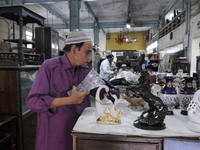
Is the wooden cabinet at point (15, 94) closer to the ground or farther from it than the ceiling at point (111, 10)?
closer to the ground

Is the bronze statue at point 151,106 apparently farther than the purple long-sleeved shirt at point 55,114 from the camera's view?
No

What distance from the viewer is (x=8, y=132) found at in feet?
7.05

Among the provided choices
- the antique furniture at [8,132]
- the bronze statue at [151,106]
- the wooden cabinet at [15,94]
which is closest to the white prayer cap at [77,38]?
the bronze statue at [151,106]

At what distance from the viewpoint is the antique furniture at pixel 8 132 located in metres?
2.05

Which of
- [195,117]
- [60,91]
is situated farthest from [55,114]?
[195,117]

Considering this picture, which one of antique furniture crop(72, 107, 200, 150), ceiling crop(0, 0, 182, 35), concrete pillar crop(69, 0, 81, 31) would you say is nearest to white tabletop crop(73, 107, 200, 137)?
antique furniture crop(72, 107, 200, 150)

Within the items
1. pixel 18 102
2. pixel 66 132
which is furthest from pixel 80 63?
pixel 18 102

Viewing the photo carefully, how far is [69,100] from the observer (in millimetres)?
1205

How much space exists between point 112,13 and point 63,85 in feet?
35.1

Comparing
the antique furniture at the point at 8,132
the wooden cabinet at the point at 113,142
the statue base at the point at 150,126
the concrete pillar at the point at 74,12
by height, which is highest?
the concrete pillar at the point at 74,12

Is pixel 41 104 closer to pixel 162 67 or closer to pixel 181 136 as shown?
pixel 181 136

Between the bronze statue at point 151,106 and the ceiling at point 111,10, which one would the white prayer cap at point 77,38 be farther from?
the ceiling at point 111,10

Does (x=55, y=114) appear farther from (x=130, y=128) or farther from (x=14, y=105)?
(x=14, y=105)

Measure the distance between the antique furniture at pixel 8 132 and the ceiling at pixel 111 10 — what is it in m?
6.51
